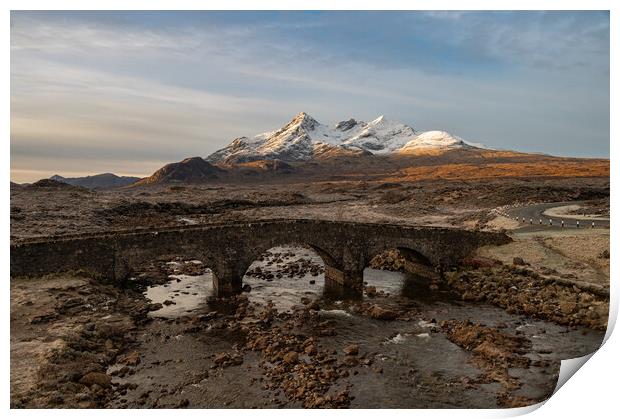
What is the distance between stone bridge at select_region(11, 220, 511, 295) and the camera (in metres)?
25.0

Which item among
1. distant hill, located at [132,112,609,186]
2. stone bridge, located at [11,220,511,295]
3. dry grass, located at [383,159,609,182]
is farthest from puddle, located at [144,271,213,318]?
dry grass, located at [383,159,609,182]

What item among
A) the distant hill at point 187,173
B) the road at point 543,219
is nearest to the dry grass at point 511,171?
the road at point 543,219

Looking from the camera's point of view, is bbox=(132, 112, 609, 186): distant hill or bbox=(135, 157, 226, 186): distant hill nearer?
bbox=(132, 112, 609, 186): distant hill

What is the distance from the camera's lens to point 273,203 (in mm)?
84188

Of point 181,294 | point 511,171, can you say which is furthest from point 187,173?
point 181,294

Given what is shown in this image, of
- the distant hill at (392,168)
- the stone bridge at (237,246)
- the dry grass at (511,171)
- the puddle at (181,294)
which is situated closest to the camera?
the stone bridge at (237,246)

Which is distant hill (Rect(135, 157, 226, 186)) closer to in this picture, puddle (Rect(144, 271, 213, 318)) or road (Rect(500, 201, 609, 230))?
puddle (Rect(144, 271, 213, 318))

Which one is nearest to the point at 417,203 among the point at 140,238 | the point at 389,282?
the point at 389,282

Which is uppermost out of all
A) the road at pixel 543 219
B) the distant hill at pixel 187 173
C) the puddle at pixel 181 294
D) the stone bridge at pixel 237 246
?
the distant hill at pixel 187 173

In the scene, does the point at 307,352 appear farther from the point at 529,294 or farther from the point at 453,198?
the point at 453,198

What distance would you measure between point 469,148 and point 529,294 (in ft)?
593

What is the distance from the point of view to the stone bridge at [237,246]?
2497 cm

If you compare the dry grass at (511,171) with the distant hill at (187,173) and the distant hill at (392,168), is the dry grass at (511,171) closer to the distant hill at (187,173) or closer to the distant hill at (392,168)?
the distant hill at (392,168)

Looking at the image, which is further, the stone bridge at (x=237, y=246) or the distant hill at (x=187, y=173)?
the distant hill at (x=187, y=173)
